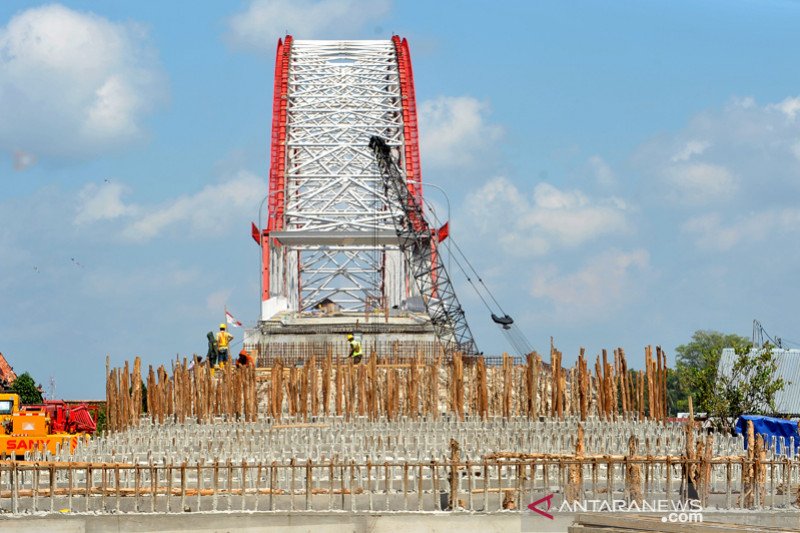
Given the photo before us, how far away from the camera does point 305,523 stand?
20094 millimetres

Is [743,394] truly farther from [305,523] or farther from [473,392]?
[305,523]

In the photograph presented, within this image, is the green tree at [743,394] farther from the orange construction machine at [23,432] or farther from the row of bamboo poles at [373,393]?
the orange construction machine at [23,432]

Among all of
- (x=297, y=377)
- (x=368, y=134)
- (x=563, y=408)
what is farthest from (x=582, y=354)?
(x=368, y=134)

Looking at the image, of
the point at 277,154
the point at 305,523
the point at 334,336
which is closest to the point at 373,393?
the point at 305,523

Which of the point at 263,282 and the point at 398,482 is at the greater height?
the point at 263,282

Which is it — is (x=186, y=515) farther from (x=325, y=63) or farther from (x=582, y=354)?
(x=325, y=63)

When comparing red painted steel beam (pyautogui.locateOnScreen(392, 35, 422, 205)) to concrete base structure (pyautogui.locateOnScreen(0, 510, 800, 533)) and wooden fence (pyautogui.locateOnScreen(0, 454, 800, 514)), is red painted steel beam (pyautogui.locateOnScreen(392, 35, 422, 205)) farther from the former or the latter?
concrete base structure (pyautogui.locateOnScreen(0, 510, 800, 533))

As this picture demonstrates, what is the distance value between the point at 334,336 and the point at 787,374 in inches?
889

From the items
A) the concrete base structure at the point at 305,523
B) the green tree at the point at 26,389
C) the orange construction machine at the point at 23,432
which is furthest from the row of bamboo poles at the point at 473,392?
the green tree at the point at 26,389

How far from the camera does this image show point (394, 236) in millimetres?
70062

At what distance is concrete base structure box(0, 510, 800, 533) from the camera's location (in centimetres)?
2003

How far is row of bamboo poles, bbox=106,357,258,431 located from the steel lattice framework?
35.1m

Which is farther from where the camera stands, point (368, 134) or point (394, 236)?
point (368, 134)

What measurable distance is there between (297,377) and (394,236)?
3585 cm
